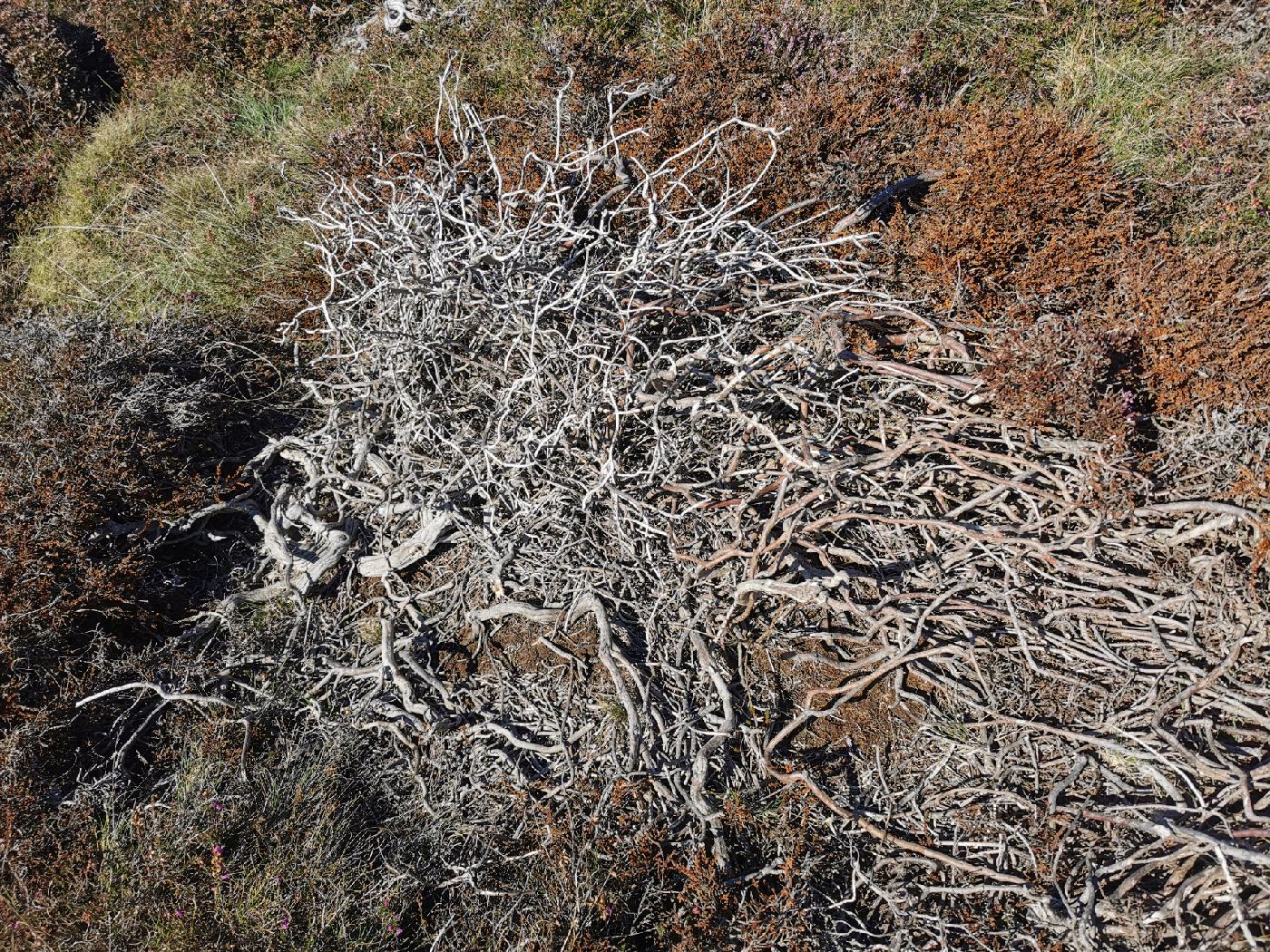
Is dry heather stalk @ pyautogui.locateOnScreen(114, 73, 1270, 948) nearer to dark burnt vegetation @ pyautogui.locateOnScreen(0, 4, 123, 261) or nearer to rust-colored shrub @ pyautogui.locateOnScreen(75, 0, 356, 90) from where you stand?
rust-colored shrub @ pyautogui.locateOnScreen(75, 0, 356, 90)

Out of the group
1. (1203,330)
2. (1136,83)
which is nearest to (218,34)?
(1136,83)

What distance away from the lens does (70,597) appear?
9.78 feet

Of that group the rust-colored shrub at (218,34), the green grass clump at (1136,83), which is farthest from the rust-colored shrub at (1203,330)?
the rust-colored shrub at (218,34)

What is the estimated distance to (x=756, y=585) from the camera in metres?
2.92

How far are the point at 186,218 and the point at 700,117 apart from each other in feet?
10.6

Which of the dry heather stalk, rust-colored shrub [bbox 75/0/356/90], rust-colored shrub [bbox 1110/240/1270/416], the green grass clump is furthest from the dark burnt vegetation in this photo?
rust-colored shrub [bbox 1110/240/1270/416]

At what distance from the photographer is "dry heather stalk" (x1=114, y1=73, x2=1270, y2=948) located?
2455mm

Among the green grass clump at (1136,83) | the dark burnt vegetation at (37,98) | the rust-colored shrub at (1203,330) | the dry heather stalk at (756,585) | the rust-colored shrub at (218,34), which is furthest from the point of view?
the rust-colored shrub at (218,34)

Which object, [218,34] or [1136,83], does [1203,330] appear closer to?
[1136,83]

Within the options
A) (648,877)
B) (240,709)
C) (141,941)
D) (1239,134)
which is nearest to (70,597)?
(240,709)

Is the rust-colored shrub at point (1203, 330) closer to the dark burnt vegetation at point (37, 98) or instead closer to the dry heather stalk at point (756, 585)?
the dry heather stalk at point (756, 585)

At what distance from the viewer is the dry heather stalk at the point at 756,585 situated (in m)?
2.46

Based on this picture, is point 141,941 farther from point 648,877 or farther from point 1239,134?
point 1239,134

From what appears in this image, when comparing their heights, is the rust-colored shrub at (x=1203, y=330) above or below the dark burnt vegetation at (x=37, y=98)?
below
